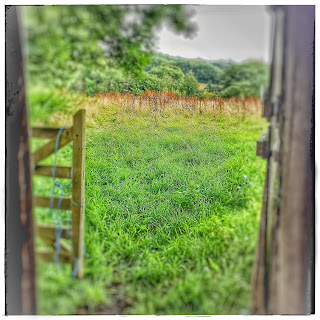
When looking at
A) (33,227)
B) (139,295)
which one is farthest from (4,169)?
(139,295)

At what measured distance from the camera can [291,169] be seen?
170cm

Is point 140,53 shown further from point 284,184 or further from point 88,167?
point 88,167

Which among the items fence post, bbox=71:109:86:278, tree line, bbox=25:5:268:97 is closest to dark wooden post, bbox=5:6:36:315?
tree line, bbox=25:5:268:97

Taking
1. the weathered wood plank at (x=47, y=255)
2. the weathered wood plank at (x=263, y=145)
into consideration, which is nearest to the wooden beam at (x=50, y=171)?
the weathered wood plank at (x=47, y=255)

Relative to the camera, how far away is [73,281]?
1.89 metres

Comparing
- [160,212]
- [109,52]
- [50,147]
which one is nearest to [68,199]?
[50,147]

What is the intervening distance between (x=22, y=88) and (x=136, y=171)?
231cm

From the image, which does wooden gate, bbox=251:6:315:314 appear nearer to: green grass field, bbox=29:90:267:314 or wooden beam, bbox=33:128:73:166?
green grass field, bbox=29:90:267:314

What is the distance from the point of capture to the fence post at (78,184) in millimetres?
2188

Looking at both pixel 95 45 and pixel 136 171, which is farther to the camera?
pixel 136 171

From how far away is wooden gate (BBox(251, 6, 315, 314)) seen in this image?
167cm

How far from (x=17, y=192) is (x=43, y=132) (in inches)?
13.9

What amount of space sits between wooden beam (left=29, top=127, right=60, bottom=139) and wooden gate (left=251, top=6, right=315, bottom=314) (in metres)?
1.25

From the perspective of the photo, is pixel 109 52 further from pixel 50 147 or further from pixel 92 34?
pixel 50 147
